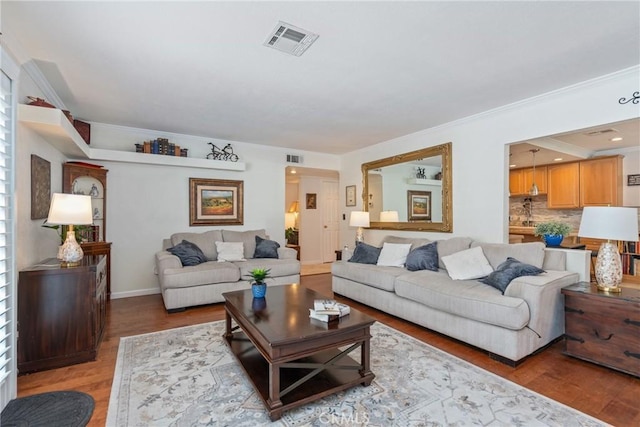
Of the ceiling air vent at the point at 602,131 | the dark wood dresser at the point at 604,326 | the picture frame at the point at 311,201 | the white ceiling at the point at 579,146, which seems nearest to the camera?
the dark wood dresser at the point at 604,326

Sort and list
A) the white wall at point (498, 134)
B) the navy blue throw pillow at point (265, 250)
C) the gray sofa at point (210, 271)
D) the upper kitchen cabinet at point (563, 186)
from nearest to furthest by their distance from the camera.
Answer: the white wall at point (498, 134) → the gray sofa at point (210, 271) → the navy blue throw pillow at point (265, 250) → the upper kitchen cabinet at point (563, 186)

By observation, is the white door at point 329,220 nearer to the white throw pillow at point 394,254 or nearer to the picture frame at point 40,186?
the white throw pillow at point 394,254

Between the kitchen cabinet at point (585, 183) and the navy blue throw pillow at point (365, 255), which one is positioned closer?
the navy blue throw pillow at point (365, 255)

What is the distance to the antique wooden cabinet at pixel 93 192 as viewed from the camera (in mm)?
3881

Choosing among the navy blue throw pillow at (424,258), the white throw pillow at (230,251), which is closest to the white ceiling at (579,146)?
the navy blue throw pillow at (424,258)

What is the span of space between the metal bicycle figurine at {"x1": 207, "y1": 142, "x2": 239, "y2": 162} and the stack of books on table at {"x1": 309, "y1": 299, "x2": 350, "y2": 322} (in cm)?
379

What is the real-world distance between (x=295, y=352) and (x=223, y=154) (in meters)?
4.17

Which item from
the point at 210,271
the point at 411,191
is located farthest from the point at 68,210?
the point at 411,191

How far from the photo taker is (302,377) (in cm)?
205

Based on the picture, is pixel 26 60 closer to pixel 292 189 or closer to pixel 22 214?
pixel 22 214

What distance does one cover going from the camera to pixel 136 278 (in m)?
4.61

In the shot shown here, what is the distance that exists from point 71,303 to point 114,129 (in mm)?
2998

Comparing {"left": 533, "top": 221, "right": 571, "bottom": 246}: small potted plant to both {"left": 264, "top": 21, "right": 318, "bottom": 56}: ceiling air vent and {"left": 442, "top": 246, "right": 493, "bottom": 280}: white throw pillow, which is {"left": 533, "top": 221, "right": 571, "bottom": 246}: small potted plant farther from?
{"left": 264, "top": 21, "right": 318, "bottom": 56}: ceiling air vent

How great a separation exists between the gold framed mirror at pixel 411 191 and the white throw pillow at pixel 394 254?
0.63 metres
